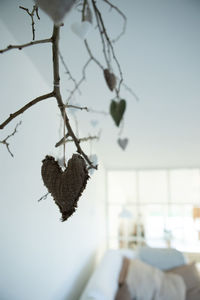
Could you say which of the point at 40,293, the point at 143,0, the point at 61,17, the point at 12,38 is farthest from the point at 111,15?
the point at 40,293

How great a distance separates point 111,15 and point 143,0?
16cm

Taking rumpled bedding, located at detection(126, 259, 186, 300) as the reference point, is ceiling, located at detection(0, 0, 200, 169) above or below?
above

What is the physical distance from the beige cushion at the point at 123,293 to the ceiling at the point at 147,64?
1546 millimetres

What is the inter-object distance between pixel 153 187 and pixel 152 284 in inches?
63.1

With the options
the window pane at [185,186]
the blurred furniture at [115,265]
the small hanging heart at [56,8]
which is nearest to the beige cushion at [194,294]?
the blurred furniture at [115,265]

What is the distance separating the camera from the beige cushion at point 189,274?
2.62 m

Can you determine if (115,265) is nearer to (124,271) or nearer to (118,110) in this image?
(124,271)

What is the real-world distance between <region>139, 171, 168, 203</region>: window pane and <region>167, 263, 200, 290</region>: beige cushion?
1058mm

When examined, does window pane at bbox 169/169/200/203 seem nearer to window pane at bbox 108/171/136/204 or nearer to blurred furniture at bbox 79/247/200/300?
window pane at bbox 108/171/136/204

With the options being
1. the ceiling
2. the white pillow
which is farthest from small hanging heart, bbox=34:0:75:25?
the white pillow

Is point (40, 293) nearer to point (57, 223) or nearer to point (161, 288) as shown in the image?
point (57, 223)

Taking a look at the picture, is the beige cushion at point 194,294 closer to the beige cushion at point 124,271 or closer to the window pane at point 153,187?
the beige cushion at point 124,271

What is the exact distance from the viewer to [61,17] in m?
0.21

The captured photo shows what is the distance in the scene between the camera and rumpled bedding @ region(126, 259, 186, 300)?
238 centimetres
